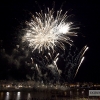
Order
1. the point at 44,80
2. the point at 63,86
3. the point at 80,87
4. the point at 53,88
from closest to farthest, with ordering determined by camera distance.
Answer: the point at 44,80 < the point at 53,88 < the point at 63,86 < the point at 80,87

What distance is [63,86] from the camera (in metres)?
102

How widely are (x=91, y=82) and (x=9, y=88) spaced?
61.3 m

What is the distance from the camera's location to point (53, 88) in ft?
289

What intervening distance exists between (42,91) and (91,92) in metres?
64.0

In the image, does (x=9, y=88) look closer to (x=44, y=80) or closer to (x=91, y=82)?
(x=44, y=80)

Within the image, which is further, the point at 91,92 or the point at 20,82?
the point at 20,82

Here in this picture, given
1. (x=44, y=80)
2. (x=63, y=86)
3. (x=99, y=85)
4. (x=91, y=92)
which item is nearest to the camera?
(x=91, y=92)

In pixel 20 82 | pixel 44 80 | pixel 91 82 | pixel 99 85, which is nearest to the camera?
pixel 44 80

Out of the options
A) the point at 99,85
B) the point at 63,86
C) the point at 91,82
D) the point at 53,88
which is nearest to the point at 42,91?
the point at 53,88

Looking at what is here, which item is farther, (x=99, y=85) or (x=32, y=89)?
(x=99, y=85)

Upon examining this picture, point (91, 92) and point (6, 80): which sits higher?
point (6, 80)

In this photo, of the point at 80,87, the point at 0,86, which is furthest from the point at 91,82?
the point at 0,86

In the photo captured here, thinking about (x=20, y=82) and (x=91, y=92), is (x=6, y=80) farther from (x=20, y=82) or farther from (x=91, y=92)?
(x=91, y=92)

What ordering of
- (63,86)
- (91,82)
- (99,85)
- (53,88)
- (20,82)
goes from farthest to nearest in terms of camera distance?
(99,85) < (91,82) < (63,86) < (20,82) < (53,88)
